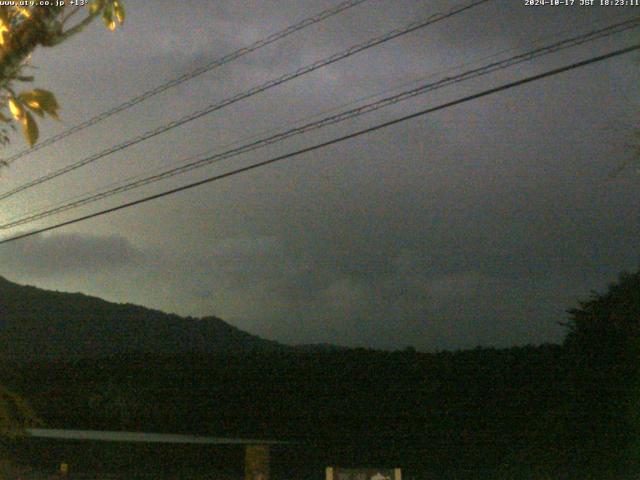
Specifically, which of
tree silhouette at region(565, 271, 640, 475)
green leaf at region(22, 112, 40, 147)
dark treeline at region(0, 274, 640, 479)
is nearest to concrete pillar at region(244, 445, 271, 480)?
dark treeline at region(0, 274, 640, 479)

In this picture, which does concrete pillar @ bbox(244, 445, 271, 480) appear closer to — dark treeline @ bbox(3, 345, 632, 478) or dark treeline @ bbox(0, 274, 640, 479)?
dark treeline @ bbox(0, 274, 640, 479)

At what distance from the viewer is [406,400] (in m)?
22.3

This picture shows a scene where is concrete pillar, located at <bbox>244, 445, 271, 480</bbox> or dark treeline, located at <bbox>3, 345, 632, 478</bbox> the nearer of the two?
concrete pillar, located at <bbox>244, 445, 271, 480</bbox>

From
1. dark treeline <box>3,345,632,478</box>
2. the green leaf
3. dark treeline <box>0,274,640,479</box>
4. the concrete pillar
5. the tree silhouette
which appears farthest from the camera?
dark treeline <box>3,345,632,478</box>

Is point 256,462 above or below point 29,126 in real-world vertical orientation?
below

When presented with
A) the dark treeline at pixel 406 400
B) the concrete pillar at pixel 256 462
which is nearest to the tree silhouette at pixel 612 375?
the dark treeline at pixel 406 400

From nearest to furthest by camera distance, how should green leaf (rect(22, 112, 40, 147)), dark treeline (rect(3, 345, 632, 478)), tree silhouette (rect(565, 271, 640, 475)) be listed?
1. green leaf (rect(22, 112, 40, 147))
2. tree silhouette (rect(565, 271, 640, 475))
3. dark treeline (rect(3, 345, 632, 478))

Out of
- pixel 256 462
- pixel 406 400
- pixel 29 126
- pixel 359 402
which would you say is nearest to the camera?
pixel 29 126

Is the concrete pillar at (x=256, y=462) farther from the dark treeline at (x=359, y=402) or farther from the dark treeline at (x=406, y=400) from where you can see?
the dark treeline at (x=359, y=402)

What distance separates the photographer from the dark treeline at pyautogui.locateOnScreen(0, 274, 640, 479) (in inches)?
672

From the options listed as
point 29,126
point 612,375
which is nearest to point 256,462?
point 612,375

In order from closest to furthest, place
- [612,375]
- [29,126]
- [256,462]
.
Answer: [29,126] < [256,462] < [612,375]

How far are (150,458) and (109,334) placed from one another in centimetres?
1921

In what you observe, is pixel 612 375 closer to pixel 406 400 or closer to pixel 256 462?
pixel 406 400
